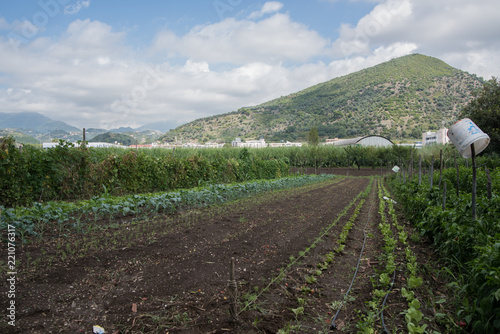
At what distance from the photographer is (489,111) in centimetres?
2131

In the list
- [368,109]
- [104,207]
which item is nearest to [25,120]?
[368,109]

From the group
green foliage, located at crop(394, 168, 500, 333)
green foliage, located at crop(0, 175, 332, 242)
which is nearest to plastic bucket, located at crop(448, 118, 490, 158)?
green foliage, located at crop(394, 168, 500, 333)

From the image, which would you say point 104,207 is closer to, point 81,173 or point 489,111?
point 81,173

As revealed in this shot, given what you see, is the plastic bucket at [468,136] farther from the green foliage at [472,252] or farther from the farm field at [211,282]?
the farm field at [211,282]

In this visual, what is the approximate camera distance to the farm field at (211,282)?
2953 mm

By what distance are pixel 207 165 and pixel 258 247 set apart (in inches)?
360

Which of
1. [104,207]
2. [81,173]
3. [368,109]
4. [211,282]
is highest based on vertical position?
[368,109]

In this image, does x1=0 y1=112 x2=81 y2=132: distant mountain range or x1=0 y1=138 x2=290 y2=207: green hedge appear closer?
x1=0 y1=138 x2=290 y2=207: green hedge

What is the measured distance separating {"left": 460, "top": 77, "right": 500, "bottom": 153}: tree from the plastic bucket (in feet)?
69.3

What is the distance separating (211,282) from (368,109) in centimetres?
7885

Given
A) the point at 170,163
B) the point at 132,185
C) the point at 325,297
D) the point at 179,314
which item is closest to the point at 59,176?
the point at 132,185

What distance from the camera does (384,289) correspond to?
388 cm

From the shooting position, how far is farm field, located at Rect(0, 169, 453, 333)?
2.95 m

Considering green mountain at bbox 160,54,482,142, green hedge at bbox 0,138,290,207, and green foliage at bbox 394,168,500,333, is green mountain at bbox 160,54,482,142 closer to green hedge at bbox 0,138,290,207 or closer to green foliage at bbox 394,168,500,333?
green hedge at bbox 0,138,290,207
